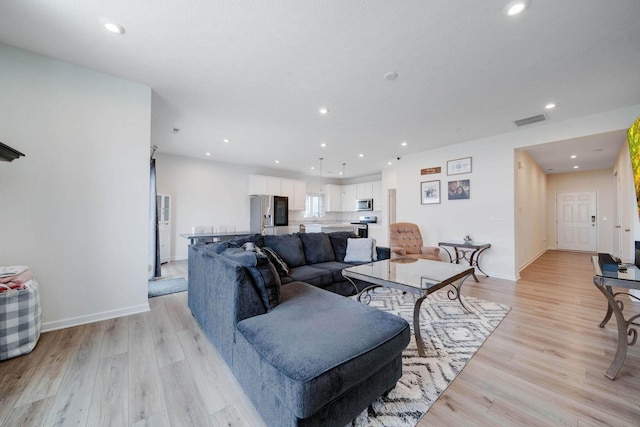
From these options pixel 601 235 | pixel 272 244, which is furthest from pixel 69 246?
pixel 601 235

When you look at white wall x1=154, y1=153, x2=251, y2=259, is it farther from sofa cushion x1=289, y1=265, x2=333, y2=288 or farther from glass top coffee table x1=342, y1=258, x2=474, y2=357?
glass top coffee table x1=342, y1=258, x2=474, y2=357

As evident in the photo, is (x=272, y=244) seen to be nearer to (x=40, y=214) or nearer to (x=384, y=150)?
(x=40, y=214)

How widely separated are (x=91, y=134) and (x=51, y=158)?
418 mm

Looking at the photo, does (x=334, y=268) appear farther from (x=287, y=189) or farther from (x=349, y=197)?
(x=349, y=197)

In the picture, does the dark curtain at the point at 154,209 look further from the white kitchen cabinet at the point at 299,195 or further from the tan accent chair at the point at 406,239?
the tan accent chair at the point at 406,239

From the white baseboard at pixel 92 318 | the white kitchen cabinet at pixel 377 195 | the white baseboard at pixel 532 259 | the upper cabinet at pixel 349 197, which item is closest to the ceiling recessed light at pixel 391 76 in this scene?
the white baseboard at pixel 92 318

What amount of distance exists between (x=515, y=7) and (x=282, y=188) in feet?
20.8

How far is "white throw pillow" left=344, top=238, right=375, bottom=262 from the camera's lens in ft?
11.8

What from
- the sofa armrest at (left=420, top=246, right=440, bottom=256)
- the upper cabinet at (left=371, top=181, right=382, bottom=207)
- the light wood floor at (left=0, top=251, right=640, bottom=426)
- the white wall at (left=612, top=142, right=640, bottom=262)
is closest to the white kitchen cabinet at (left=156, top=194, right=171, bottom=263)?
the light wood floor at (left=0, top=251, right=640, bottom=426)

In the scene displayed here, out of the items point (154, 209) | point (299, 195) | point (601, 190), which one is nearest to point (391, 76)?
point (154, 209)

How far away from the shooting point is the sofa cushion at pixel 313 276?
2799 mm

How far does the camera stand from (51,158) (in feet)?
7.80

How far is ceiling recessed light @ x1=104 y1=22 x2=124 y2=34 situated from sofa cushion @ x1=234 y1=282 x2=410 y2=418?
8.20 ft

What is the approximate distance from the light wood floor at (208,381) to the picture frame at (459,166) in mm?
2979
